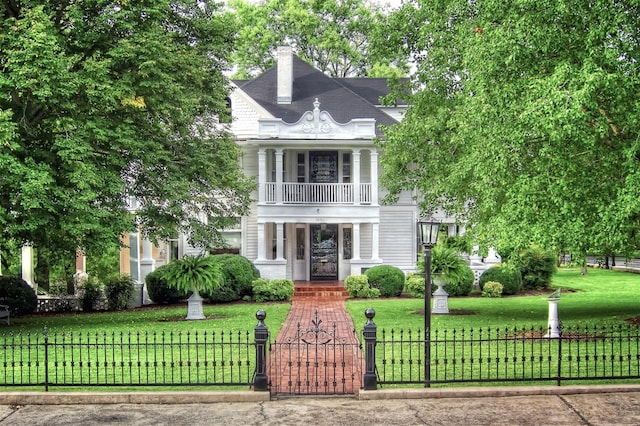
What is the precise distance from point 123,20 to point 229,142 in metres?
6.62

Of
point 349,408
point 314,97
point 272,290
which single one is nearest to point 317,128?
point 314,97

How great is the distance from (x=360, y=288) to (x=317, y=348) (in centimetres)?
1257

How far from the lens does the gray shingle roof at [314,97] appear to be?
107ft

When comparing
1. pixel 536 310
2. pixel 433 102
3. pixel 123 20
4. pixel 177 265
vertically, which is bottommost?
pixel 536 310

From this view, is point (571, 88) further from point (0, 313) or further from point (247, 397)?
point (0, 313)

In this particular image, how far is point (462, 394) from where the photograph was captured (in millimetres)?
11453

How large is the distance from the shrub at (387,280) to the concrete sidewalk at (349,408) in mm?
16152

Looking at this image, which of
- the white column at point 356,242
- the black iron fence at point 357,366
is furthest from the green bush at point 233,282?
the black iron fence at point 357,366

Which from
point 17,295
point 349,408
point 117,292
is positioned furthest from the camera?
point 117,292

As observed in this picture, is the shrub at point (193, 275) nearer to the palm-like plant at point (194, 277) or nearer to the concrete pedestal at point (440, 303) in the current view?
the palm-like plant at point (194, 277)

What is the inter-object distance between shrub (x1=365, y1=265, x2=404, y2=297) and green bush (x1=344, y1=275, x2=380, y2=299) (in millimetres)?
363

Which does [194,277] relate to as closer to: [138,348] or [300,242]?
[138,348]

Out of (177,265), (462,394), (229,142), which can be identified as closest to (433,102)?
(229,142)

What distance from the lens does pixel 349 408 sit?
10.9 metres
